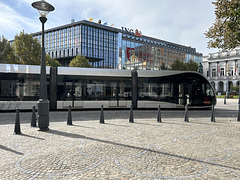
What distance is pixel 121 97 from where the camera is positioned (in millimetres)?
12984

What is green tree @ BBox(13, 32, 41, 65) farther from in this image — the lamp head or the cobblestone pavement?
the cobblestone pavement

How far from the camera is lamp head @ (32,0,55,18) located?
638 centimetres

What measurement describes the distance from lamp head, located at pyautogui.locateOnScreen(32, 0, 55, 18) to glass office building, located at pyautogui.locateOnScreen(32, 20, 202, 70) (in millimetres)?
53589

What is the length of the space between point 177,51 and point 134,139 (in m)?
79.1

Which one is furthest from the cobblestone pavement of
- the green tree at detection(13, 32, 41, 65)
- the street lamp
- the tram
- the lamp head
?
the green tree at detection(13, 32, 41, 65)

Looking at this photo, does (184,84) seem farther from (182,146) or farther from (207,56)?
(207,56)

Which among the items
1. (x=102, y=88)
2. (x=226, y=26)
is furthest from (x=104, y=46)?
(x=226, y=26)

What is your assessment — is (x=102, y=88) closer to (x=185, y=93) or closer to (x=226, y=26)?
(x=185, y=93)

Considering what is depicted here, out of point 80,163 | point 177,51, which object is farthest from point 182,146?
point 177,51

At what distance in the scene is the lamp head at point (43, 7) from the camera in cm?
638

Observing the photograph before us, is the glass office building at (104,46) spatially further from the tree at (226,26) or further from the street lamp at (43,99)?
the street lamp at (43,99)

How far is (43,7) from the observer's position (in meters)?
6.57

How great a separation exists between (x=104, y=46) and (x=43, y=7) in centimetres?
6072

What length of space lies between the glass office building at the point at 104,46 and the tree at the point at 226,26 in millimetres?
49282
